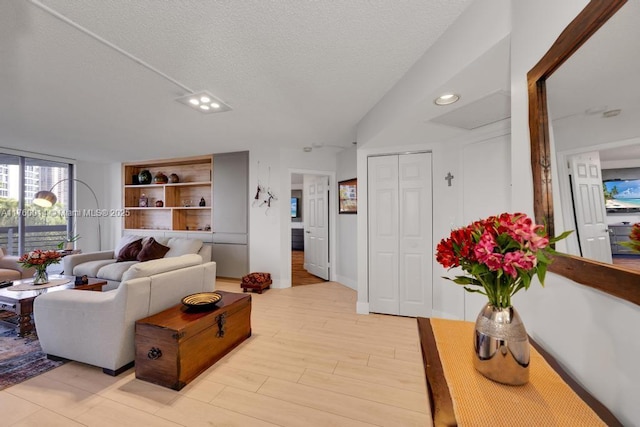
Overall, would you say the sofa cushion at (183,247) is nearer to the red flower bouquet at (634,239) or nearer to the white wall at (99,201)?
the white wall at (99,201)

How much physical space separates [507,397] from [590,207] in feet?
1.97

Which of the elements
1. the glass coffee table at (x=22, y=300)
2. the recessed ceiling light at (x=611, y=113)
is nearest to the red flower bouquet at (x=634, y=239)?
the recessed ceiling light at (x=611, y=113)

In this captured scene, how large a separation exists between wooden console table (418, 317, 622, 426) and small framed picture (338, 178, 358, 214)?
3.50 m

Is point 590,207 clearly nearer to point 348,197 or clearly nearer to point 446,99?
point 446,99

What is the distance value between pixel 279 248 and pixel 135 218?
372 centimetres

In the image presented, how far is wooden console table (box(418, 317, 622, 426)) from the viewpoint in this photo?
650 millimetres

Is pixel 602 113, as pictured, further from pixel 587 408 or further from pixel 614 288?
pixel 587 408

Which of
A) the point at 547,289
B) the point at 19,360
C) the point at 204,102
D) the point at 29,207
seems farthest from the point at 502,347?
the point at 29,207

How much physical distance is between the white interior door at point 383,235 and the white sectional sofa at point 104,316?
2320 millimetres

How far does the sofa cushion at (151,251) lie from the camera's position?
4.22 meters

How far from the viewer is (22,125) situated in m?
3.27

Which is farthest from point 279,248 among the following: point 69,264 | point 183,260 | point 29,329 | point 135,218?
point 135,218

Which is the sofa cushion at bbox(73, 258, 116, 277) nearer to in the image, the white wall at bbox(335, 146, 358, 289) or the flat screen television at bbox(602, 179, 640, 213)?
the white wall at bbox(335, 146, 358, 289)

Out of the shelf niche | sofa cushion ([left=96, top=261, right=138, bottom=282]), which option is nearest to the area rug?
sofa cushion ([left=96, top=261, right=138, bottom=282])
